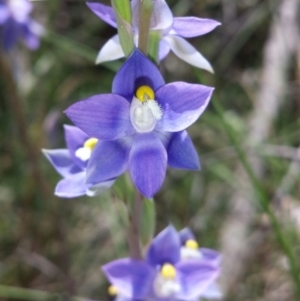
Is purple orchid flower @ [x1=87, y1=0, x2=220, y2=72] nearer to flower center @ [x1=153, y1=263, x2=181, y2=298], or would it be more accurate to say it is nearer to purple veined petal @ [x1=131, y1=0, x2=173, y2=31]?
purple veined petal @ [x1=131, y1=0, x2=173, y2=31]

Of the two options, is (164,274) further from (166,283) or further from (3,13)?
(3,13)

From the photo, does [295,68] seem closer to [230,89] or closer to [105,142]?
[230,89]

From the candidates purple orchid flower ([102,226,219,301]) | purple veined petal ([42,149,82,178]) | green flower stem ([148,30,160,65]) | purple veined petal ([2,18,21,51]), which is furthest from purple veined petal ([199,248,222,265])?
purple veined petal ([2,18,21,51])

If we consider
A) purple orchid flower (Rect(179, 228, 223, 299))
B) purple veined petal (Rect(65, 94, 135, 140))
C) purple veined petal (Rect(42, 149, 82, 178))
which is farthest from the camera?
purple orchid flower (Rect(179, 228, 223, 299))

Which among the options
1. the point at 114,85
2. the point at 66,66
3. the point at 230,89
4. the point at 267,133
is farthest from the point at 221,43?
the point at 114,85

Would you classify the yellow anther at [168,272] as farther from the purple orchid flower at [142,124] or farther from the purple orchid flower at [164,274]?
the purple orchid flower at [142,124]

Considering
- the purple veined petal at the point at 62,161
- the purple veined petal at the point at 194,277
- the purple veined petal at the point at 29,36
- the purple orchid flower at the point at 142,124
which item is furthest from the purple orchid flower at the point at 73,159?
the purple veined petal at the point at 29,36
